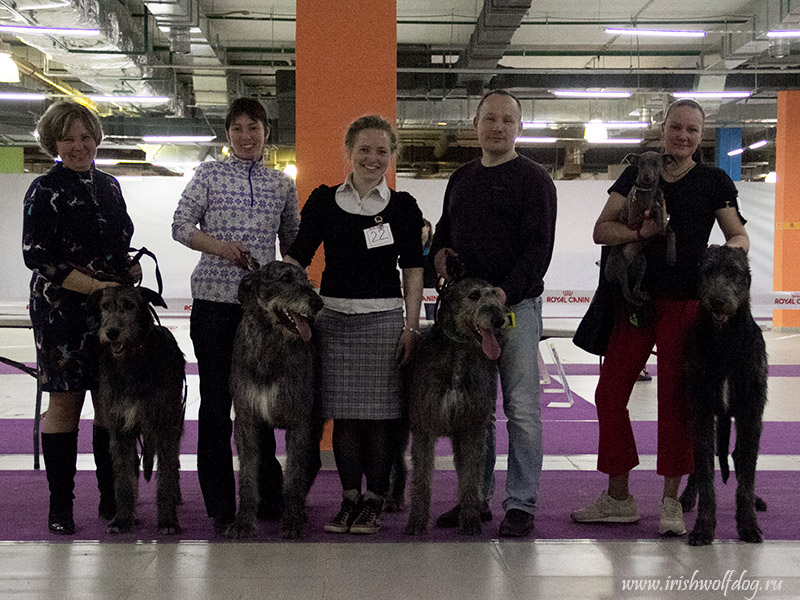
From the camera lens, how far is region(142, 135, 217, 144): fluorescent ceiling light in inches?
619

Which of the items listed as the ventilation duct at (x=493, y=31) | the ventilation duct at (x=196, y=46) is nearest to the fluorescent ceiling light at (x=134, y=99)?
the ventilation duct at (x=196, y=46)

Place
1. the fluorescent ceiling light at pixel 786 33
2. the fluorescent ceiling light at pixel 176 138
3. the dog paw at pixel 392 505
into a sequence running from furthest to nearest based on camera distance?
1. the fluorescent ceiling light at pixel 176 138
2. the fluorescent ceiling light at pixel 786 33
3. the dog paw at pixel 392 505

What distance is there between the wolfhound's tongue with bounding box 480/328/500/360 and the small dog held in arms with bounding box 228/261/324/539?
2.06ft

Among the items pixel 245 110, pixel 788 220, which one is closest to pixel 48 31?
pixel 245 110

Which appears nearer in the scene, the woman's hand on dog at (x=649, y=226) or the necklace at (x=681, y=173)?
the woman's hand on dog at (x=649, y=226)

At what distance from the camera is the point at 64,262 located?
10.8 feet

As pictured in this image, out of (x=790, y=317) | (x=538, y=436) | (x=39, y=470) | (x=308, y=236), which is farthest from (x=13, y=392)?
(x=790, y=317)

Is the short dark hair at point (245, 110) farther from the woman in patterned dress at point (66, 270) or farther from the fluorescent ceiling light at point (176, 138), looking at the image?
the fluorescent ceiling light at point (176, 138)

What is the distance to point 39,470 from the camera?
14.6 ft

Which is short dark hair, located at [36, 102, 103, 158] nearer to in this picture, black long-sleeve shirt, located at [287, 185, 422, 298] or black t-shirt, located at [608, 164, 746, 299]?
black long-sleeve shirt, located at [287, 185, 422, 298]

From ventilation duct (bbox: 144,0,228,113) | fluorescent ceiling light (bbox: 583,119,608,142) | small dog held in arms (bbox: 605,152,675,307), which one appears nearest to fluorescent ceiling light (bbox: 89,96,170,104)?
ventilation duct (bbox: 144,0,228,113)

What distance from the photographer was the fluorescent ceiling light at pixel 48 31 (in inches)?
346

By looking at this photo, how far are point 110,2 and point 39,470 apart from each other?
294 inches

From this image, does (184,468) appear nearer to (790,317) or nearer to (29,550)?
(29,550)
